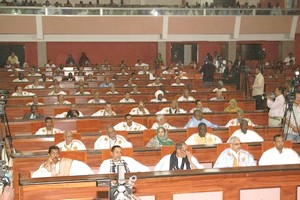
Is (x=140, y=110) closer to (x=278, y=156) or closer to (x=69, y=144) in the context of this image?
(x=69, y=144)

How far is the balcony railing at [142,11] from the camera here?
21.2 meters

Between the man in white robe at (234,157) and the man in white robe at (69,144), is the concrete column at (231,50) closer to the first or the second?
the man in white robe at (69,144)

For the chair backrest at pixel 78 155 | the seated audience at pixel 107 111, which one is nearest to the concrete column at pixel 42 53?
the seated audience at pixel 107 111

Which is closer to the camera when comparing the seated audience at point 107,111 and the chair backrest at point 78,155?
the chair backrest at point 78,155

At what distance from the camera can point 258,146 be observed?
7984 millimetres

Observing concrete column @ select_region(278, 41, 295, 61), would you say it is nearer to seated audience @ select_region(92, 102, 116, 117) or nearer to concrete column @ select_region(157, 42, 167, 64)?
concrete column @ select_region(157, 42, 167, 64)

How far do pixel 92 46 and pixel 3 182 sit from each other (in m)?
20.5

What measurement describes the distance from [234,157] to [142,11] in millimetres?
15814

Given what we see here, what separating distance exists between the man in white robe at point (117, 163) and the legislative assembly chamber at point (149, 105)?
0.02 metres

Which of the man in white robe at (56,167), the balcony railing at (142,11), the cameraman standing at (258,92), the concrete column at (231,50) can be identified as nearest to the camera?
the man in white robe at (56,167)

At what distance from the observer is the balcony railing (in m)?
21.2

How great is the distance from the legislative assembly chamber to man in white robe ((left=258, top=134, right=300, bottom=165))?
0.02 meters

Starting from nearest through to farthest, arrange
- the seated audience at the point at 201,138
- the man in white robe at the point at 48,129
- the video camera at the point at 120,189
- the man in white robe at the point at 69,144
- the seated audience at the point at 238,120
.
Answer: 1. the video camera at the point at 120,189
2. the man in white robe at the point at 69,144
3. the seated audience at the point at 201,138
4. the man in white robe at the point at 48,129
5. the seated audience at the point at 238,120

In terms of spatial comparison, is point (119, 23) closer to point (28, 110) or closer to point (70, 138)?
point (28, 110)
